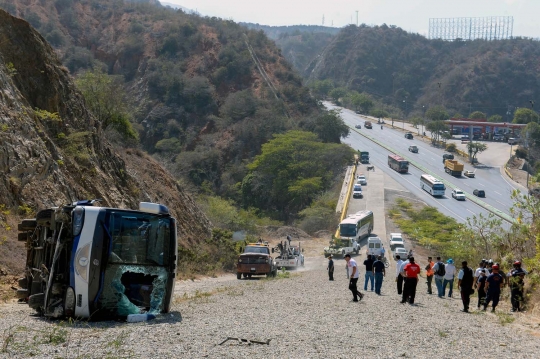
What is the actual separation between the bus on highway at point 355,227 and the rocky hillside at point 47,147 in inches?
726

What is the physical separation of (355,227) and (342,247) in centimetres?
433

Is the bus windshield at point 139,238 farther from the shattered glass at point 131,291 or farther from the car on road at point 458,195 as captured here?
the car on road at point 458,195

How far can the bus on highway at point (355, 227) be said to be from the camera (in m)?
55.9

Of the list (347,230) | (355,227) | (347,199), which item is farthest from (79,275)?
(347,199)

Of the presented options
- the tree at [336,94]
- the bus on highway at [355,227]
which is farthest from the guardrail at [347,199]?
the tree at [336,94]

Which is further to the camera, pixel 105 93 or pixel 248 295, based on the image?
pixel 105 93

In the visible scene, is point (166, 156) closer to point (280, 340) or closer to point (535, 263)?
point (535, 263)

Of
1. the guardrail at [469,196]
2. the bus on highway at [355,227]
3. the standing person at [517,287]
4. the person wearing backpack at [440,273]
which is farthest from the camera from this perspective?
the guardrail at [469,196]

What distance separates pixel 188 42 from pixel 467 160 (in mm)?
47343

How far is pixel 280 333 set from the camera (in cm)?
1221

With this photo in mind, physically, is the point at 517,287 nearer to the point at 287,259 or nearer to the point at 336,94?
the point at 287,259

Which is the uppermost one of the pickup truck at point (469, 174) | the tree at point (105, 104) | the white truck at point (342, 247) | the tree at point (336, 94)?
the tree at point (336, 94)

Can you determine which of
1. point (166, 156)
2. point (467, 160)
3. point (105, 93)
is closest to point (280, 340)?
point (105, 93)

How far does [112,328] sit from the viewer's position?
12.0m
